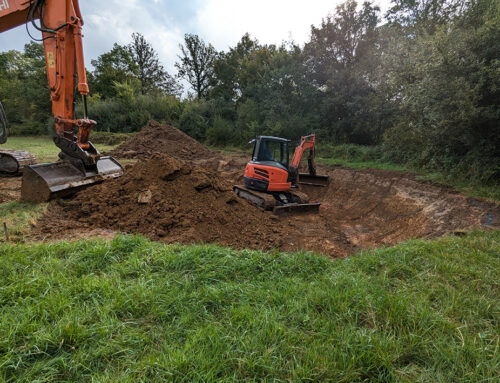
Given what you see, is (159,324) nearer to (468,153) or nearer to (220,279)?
(220,279)

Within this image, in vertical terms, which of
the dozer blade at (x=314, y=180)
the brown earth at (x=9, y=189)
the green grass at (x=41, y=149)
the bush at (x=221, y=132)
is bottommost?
the brown earth at (x=9, y=189)

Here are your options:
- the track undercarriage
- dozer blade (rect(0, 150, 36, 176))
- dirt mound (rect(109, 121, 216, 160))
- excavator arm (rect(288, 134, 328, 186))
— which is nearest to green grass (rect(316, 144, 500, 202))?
excavator arm (rect(288, 134, 328, 186))

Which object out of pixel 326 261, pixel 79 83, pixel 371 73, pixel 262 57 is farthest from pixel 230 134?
pixel 326 261

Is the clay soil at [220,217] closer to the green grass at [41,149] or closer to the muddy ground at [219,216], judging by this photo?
the muddy ground at [219,216]

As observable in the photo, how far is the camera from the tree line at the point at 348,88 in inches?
259

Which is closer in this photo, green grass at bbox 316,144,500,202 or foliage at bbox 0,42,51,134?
green grass at bbox 316,144,500,202

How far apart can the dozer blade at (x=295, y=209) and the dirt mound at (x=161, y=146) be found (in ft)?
27.9

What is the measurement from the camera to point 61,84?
16.8 feet

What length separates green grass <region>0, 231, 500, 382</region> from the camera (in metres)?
1.60

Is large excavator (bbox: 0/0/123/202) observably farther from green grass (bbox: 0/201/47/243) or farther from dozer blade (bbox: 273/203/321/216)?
dozer blade (bbox: 273/203/321/216)

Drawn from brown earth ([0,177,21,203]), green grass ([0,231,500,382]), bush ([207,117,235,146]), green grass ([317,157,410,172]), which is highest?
bush ([207,117,235,146])

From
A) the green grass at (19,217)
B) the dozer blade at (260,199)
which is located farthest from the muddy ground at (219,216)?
the dozer blade at (260,199)

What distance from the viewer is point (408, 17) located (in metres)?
16.6

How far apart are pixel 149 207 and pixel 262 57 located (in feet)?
61.0
